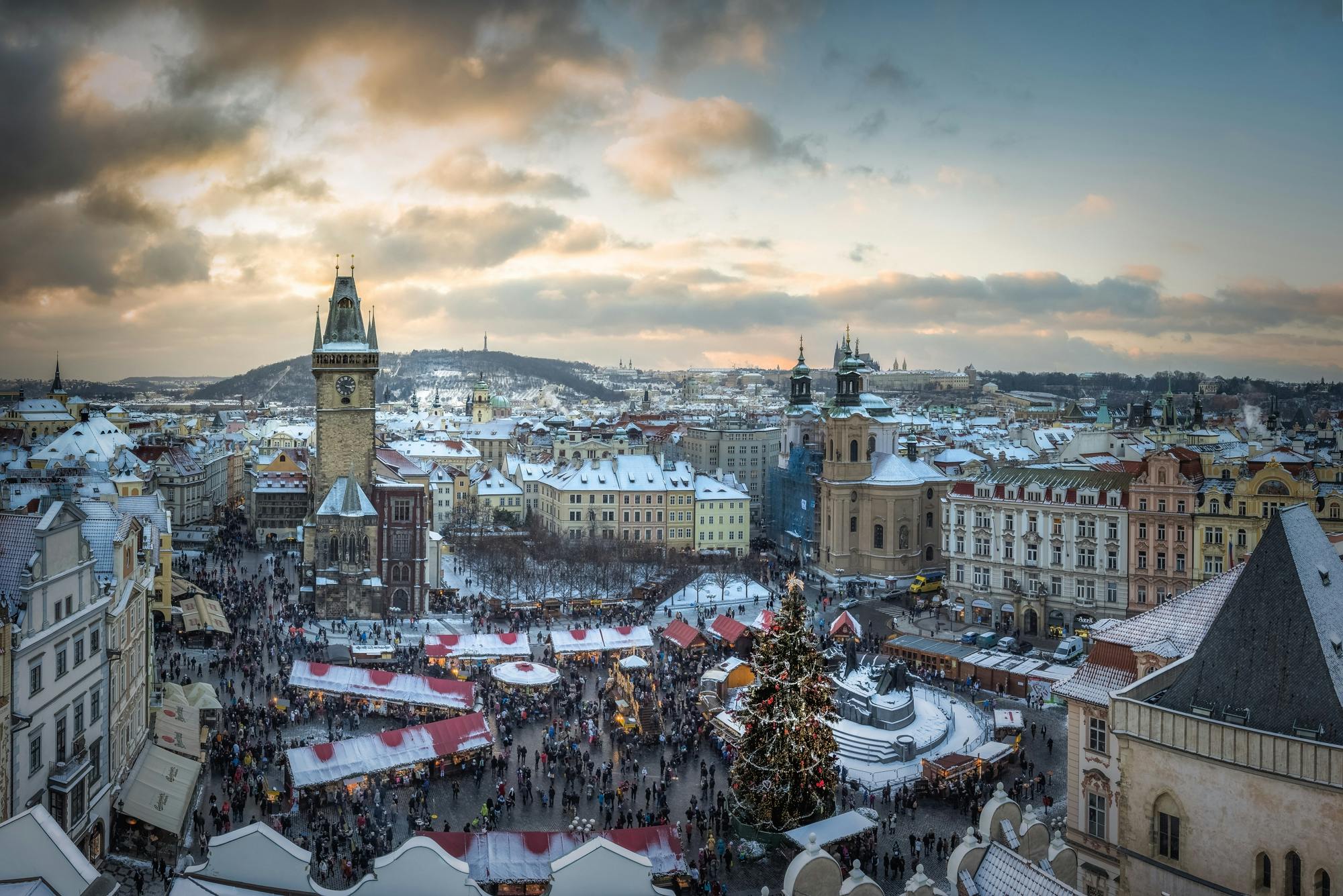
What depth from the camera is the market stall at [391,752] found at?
27281 mm

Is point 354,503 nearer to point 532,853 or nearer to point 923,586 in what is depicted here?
point 923,586

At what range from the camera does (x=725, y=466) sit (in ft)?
367

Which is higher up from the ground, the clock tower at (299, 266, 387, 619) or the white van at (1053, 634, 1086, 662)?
the clock tower at (299, 266, 387, 619)

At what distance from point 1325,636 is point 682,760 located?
65.6 ft

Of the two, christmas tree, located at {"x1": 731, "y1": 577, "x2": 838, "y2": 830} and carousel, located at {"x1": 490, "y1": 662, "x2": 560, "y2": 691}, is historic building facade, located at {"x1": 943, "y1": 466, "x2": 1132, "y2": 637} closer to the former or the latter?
carousel, located at {"x1": 490, "y1": 662, "x2": 560, "y2": 691}

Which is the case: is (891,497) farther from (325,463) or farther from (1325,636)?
(1325,636)

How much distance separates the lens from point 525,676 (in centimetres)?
3662

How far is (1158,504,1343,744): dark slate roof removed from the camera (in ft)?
50.0

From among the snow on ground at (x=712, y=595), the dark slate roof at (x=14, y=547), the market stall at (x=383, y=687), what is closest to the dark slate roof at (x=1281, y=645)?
the dark slate roof at (x=14, y=547)

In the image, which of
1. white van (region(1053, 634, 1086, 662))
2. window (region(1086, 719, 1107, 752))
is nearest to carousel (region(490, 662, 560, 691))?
window (region(1086, 719, 1107, 752))

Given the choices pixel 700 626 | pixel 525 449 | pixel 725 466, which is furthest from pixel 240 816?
pixel 525 449

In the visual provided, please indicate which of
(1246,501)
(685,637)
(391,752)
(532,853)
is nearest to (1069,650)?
(1246,501)

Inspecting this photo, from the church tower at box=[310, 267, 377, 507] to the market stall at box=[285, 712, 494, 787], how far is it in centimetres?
2972

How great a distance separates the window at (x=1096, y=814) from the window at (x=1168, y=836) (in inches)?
198
